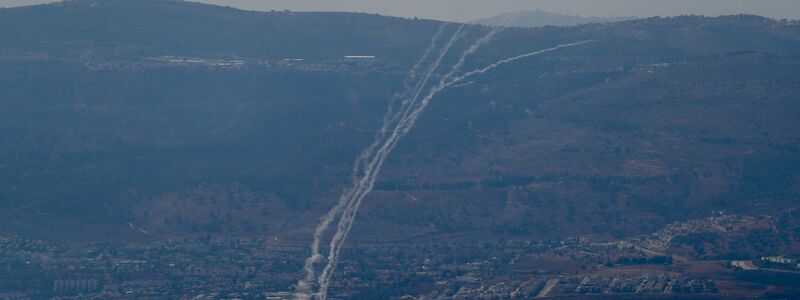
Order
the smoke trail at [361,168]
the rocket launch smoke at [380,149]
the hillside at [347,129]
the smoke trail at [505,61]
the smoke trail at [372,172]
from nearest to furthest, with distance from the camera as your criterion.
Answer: the smoke trail at [361,168] → the rocket launch smoke at [380,149] → the smoke trail at [372,172] → the hillside at [347,129] → the smoke trail at [505,61]

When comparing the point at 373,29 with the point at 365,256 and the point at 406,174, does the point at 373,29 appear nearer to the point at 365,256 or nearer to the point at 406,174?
the point at 406,174

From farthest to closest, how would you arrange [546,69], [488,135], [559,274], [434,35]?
[434,35]
[546,69]
[488,135]
[559,274]

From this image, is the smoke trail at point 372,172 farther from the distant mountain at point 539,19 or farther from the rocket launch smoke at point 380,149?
the distant mountain at point 539,19

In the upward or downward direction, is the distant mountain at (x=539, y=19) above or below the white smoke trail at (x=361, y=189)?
above

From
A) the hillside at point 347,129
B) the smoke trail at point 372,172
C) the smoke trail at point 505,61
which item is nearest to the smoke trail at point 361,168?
the smoke trail at point 372,172

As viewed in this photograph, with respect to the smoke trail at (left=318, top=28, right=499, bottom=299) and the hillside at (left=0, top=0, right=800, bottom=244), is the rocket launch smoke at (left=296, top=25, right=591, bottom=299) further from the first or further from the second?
the hillside at (left=0, top=0, right=800, bottom=244)

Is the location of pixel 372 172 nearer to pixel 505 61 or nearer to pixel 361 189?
pixel 361 189

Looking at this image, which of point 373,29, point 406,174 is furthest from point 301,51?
point 406,174

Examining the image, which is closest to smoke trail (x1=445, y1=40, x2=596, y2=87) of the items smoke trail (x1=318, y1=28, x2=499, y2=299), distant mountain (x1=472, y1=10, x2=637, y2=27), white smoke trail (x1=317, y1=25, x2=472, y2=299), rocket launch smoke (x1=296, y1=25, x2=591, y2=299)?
rocket launch smoke (x1=296, y1=25, x2=591, y2=299)
